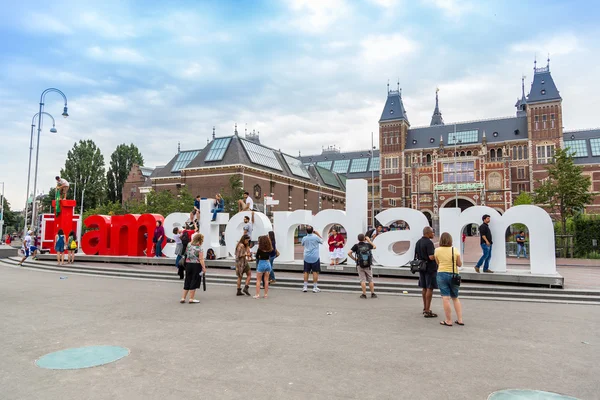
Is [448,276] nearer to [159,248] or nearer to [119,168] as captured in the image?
[159,248]

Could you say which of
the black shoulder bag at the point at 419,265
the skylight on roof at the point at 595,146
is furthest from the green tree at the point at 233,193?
the skylight on roof at the point at 595,146

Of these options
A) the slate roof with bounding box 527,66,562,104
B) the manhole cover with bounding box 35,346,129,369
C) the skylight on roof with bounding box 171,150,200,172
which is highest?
the slate roof with bounding box 527,66,562,104

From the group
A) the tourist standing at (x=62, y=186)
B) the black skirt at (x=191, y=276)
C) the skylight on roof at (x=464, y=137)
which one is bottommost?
the black skirt at (x=191, y=276)

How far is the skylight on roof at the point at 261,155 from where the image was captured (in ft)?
151

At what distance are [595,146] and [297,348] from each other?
240 feet

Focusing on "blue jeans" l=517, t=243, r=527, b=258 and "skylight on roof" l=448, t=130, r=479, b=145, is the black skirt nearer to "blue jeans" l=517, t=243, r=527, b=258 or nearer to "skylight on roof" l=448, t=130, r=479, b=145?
"blue jeans" l=517, t=243, r=527, b=258

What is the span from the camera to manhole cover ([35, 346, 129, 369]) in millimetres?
4820

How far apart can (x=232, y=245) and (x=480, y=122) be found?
63280 millimetres

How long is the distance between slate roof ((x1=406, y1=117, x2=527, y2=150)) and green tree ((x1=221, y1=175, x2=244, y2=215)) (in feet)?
134

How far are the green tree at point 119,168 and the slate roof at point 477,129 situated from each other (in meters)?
47.1

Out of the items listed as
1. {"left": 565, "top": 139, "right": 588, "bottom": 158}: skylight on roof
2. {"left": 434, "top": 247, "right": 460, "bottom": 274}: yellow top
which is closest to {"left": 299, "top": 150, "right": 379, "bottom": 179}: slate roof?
{"left": 565, "top": 139, "right": 588, "bottom": 158}: skylight on roof

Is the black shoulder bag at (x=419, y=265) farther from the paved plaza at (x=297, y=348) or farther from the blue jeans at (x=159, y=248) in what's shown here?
the blue jeans at (x=159, y=248)

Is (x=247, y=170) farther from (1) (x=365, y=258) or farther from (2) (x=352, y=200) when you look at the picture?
(1) (x=365, y=258)

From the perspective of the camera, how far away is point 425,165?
207 feet
